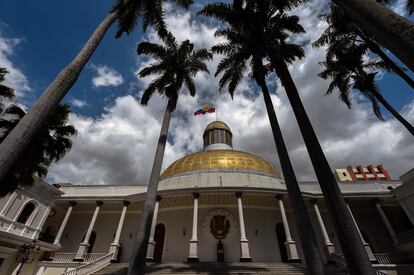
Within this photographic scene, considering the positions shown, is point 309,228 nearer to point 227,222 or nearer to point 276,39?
point 276,39

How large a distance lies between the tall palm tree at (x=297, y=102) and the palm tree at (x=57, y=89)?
4.82 metres

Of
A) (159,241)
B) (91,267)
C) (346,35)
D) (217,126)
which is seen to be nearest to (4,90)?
(91,267)

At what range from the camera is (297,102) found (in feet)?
26.9

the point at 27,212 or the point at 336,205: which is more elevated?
the point at 27,212

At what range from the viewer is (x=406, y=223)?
66.2 ft

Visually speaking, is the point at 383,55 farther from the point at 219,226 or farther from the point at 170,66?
the point at 219,226

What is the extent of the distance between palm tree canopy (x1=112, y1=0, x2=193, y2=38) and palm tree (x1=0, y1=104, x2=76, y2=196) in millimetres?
7226

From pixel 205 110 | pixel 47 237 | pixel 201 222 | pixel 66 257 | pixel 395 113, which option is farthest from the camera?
pixel 205 110

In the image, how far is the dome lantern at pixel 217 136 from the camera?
109ft

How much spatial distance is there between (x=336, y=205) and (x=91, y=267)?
14.8 m

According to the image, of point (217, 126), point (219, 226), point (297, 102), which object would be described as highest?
point (217, 126)

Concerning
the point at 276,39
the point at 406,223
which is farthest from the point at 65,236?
the point at 406,223

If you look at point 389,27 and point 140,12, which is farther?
point 140,12

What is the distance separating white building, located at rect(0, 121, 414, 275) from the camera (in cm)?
1531
